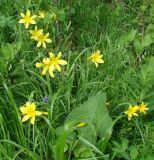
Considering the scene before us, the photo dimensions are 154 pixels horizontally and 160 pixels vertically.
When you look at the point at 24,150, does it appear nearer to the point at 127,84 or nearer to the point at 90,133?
the point at 90,133

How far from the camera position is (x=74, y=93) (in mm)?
2682

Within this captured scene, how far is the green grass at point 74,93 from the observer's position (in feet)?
7.26

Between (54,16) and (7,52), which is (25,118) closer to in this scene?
(7,52)

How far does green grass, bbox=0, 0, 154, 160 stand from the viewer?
2213mm

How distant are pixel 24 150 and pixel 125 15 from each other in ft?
5.89

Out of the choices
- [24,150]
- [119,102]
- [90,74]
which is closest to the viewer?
[24,150]

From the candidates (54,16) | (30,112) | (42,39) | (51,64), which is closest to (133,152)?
(30,112)

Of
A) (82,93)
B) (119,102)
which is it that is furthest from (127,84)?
(82,93)

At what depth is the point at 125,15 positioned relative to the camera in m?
3.55

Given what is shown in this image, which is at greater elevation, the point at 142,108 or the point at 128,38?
the point at 128,38

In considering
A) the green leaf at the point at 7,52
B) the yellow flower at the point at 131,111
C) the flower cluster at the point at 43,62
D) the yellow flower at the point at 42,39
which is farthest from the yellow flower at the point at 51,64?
the yellow flower at the point at 131,111

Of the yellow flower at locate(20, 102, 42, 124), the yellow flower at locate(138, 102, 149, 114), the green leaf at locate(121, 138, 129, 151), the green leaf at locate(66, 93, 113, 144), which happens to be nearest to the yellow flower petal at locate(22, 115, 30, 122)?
the yellow flower at locate(20, 102, 42, 124)

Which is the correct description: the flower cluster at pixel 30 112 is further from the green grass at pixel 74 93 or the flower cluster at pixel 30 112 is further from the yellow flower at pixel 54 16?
the yellow flower at pixel 54 16

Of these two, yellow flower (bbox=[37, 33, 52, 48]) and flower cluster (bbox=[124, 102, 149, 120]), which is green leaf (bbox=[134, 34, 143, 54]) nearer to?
flower cluster (bbox=[124, 102, 149, 120])
